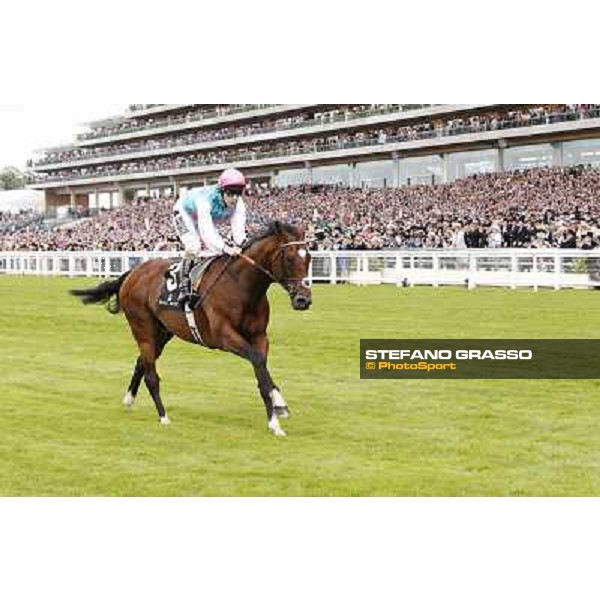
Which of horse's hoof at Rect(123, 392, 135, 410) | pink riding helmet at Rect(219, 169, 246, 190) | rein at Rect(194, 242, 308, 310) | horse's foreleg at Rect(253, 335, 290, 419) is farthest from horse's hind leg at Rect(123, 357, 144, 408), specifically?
pink riding helmet at Rect(219, 169, 246, 190)

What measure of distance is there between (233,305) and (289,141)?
1571 millimetres

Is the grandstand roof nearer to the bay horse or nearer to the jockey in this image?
the bay horse

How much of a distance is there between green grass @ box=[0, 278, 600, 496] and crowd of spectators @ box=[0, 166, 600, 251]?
0.68 metres

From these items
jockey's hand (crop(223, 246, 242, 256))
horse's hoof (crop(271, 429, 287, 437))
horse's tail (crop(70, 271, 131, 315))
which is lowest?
horse's hoof (crop(271, 429, 287, 437))

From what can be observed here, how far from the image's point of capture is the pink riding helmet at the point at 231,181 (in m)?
7.73

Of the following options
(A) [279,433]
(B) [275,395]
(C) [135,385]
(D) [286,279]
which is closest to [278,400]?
(B) [275,395]

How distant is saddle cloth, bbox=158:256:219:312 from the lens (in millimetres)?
8211

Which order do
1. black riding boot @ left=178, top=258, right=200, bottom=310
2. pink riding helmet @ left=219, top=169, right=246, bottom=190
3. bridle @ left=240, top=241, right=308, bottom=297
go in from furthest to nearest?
black riding boot @ left=178, top=258, right=200, bottom=310 < pink riding helmet @ left=219, top=169, right=246, bottom=190 < bridle @ left=240, top=241, right=308, bottom=297

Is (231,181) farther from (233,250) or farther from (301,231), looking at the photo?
(301,231)

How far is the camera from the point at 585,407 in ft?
24.6

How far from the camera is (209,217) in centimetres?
795

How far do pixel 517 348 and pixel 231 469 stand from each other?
1914mm
